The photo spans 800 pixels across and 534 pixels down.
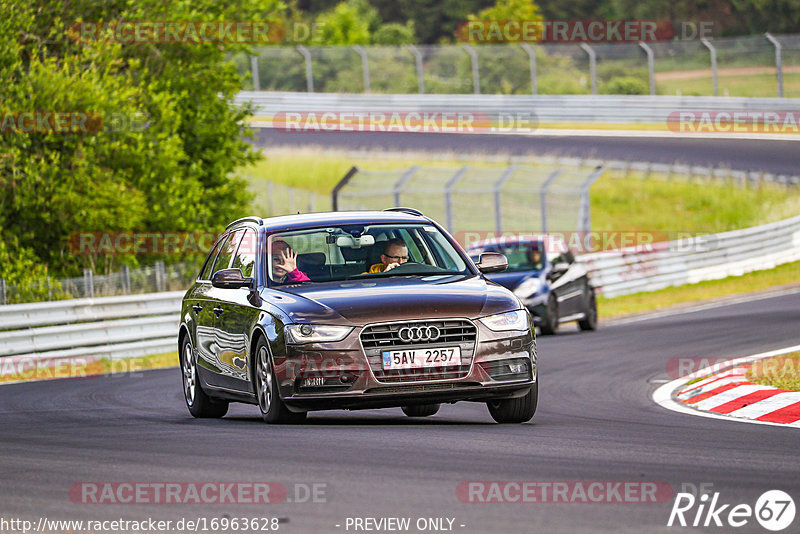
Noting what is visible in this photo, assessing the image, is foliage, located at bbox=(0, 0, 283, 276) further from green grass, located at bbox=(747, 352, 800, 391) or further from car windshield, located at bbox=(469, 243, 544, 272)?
green grass, located at bbox=(747, 352, 800, 391)

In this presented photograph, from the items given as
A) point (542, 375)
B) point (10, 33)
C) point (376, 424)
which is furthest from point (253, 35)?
point (376, 424)

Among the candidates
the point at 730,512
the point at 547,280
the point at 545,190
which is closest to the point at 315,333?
the point at 730,512

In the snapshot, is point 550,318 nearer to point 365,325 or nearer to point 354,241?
point 354,241

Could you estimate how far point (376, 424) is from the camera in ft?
34.3

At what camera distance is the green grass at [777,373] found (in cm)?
1242

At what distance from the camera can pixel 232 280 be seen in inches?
428

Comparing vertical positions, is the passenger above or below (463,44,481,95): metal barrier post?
below

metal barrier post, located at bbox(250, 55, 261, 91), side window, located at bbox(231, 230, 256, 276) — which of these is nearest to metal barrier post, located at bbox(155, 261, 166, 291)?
side window, located at bbox(231, 230, 256, 276)

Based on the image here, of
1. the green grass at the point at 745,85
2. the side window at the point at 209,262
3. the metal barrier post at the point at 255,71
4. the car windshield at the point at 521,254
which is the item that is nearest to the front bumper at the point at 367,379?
the side window at the point at 209,262

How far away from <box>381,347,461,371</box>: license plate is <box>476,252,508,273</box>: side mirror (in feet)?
4.45

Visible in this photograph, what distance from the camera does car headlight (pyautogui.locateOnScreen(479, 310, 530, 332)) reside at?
32.2ft

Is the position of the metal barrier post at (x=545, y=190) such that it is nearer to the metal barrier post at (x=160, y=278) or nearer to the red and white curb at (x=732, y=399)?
the metal barrier post at (x=160, y=278)

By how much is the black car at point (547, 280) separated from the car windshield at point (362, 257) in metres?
10.3

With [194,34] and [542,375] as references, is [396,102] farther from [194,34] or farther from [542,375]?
[542,375]
